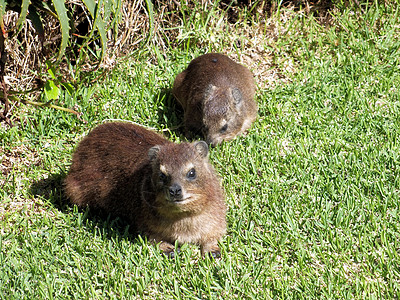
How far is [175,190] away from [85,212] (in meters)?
1.32

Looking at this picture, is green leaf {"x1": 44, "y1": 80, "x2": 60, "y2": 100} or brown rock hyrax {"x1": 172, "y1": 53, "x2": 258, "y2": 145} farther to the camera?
brown rock hyrax {"x1": 172, "y1": 53, "x2": 258, "y2": 145}

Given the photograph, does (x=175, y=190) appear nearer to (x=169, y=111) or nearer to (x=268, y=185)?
(x=268, y=185)

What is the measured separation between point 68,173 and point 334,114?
10.4ft

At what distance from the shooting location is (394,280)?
5.11m

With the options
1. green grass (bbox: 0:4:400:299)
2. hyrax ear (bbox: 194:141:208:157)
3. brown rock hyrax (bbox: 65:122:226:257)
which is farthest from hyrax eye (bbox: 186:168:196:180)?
green grass (bbox: 0:4:400:299)

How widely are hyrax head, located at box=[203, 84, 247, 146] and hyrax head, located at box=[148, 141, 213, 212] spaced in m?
1.81

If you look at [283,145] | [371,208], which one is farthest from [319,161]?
[371,208]

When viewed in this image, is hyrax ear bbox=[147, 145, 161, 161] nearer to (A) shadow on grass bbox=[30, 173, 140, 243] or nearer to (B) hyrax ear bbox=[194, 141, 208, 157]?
(B) hyrax ear bbox=[194, 141, 208, 157]

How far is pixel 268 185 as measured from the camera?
6.32 m

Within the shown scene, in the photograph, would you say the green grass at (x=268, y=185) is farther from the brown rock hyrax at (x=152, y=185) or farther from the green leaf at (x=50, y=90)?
the green leaf at (x=50, y=90)

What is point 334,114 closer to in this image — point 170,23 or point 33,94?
point 170,23

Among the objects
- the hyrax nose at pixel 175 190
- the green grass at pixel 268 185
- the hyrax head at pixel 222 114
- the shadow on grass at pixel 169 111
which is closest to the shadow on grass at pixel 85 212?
the green grass at pixel 268 185

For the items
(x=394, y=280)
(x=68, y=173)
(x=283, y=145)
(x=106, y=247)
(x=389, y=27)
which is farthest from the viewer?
(x=389, y=27)

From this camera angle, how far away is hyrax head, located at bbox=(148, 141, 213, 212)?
5.24 meters
